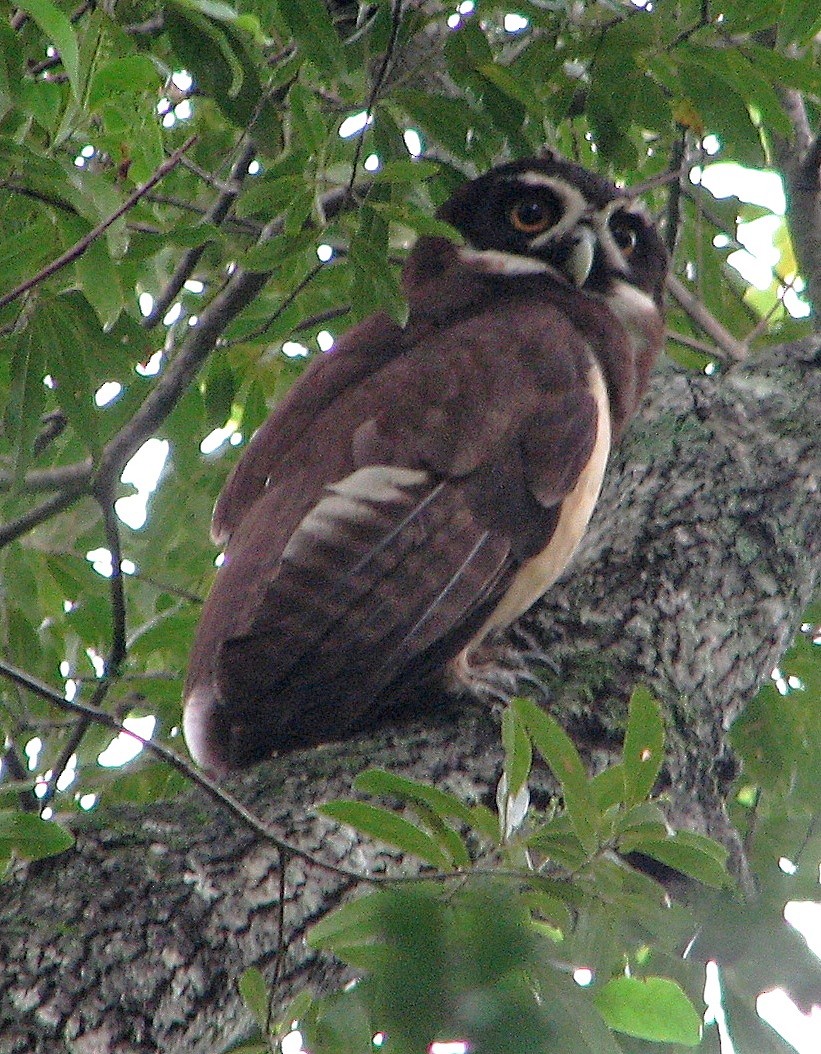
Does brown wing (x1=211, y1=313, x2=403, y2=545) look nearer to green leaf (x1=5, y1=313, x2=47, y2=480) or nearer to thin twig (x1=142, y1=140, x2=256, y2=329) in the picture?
thin twig (x1=142, y1=140, x2=256, y2=329)

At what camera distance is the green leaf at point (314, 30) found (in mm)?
2379

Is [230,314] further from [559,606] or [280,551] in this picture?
[559,606]

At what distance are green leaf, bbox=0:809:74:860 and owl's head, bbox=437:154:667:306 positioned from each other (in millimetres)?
2435

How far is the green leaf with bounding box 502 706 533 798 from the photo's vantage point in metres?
1.92

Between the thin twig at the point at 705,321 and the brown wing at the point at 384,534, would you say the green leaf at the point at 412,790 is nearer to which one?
the brown wing at the point at 384,534

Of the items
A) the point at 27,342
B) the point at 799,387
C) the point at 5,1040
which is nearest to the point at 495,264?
the point at 799,387

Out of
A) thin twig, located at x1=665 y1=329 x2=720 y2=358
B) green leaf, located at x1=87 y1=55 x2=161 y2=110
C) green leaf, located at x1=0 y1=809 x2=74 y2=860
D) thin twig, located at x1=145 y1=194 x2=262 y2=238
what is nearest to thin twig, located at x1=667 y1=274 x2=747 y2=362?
thin twig, located at x1=665 y1=329 x2=720 y2=358

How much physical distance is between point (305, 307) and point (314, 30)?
1390 millimetres

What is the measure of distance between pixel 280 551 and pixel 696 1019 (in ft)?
4.38

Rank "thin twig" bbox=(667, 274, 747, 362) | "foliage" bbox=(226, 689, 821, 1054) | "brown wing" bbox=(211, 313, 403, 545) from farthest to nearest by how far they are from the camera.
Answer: "thin twig" bbox=(667, 274, 747, 362), "brown wing" bbox=(211, 313, 403, 545), "foliage" bbox=(226, 689, 821, 1054)

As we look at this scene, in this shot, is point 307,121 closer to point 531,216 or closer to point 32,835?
point 32,835

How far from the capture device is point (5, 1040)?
1.68 m

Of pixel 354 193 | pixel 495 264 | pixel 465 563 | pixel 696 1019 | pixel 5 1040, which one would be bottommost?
pixel 696 1019

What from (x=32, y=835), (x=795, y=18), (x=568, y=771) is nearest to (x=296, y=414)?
(x=795, y=18)
